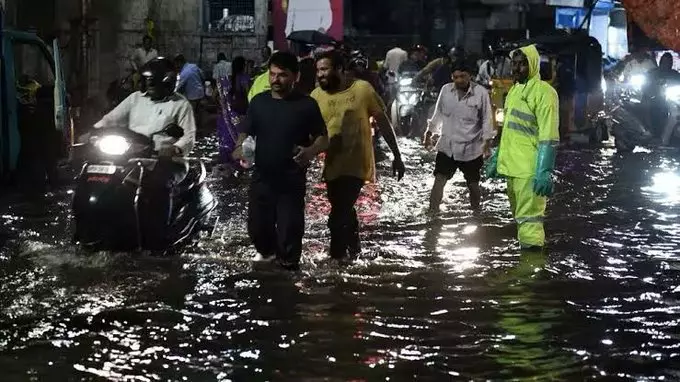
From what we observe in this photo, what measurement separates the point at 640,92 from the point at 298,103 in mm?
13449

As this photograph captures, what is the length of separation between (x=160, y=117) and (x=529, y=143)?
9.79 feet

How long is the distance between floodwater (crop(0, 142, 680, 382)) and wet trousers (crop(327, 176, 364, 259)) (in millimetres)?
161

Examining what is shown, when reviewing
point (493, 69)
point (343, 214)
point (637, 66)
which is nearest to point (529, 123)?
point (343, 214)

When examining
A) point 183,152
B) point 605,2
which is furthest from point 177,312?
point 605,2

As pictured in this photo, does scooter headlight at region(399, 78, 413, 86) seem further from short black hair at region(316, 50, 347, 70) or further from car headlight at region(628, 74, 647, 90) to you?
short black hair at region(316, 50, 347, 70)

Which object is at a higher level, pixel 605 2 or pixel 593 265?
pixel 605 2

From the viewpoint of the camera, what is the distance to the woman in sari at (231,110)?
45.6 feet

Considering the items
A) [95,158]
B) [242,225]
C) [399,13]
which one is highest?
[399,13]

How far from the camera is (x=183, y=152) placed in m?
8.02

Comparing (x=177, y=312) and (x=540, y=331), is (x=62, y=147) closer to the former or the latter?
(x=177, y=312)

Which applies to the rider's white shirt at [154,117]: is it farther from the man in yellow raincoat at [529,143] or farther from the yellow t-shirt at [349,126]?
the man in yellow raincoat at [529,143]

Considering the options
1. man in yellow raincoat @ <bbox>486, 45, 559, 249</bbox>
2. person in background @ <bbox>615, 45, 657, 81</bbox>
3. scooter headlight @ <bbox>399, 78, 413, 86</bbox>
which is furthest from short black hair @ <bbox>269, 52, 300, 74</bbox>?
person in background @ <bbox>615, 45, 657, 81</bbox>

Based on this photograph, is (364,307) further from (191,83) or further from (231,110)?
(191,83)

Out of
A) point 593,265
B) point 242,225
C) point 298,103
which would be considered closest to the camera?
point 298,103
